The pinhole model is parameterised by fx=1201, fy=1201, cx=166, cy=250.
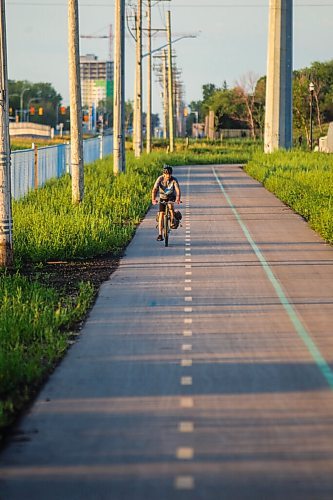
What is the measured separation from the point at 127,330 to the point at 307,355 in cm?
243

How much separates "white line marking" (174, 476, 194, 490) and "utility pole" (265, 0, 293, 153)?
48602 mm

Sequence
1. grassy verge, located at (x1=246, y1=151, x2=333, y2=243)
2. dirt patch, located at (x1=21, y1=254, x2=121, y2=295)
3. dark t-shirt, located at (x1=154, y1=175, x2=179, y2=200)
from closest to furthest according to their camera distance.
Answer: dirt patch, located at (x1=21, y1=254, x2=121, y2=295)
dark t-shirt, located at (x1=154, y1=175, x2=179, y2=200)
grassy verge, located at (x1=246, y1=151, x2=333, y2=243)

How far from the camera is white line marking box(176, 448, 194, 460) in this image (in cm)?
831

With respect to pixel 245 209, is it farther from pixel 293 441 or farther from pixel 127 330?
pixel 293 441

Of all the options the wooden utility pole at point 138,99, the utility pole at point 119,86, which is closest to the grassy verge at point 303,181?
the utility pole at point 119,86

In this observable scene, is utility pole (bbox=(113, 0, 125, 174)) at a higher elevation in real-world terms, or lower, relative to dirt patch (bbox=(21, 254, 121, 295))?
higher

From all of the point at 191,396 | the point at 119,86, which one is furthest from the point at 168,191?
the point at 119,86

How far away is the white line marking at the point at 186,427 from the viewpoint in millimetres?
9102

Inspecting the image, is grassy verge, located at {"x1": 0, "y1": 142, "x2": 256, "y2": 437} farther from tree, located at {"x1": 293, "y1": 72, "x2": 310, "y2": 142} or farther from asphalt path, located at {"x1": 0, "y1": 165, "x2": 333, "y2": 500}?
tree, located at {"x1": 293, "y1": 72, "x2": 310, "y2": 142}

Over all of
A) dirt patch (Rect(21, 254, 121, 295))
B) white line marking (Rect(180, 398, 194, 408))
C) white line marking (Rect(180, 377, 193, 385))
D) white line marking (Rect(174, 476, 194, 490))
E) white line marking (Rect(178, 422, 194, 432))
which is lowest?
dirt patch (Rect(21, 254, 121, 295))

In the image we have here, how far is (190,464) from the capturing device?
8.13 m

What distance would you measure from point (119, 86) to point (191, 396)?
35196 millimetres

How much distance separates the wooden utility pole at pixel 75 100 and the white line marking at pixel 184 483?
74.1 ft

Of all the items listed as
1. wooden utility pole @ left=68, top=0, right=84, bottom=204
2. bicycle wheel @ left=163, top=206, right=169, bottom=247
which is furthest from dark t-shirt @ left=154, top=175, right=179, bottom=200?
wooden utility pole @ left=68, top=0, right=84, bottom=204
